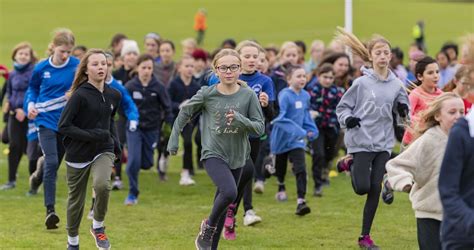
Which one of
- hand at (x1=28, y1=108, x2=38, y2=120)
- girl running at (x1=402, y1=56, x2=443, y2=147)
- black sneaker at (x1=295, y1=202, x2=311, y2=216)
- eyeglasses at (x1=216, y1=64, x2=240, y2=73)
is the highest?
eyeglasses at (x1=216, y1=64, x2=240, y2=73)

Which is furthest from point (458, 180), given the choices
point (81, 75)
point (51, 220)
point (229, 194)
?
point (51, 220)

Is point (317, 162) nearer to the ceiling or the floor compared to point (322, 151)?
nearer to the floor

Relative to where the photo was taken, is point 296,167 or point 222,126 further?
point 296,167

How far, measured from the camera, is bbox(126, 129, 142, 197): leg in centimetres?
1319

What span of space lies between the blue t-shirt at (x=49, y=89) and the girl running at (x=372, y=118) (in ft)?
10.8

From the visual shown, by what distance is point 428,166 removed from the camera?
6.99 meters

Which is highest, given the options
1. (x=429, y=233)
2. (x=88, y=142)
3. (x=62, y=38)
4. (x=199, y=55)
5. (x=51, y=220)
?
(x=62, y=38)

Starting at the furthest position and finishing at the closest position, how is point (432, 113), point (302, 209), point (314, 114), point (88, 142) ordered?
point (314, 114) < point (302, 209) < point (88, 142) < point (432, 113)

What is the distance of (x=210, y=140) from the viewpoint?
9.24m

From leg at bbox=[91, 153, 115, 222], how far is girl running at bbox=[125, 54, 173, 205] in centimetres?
367

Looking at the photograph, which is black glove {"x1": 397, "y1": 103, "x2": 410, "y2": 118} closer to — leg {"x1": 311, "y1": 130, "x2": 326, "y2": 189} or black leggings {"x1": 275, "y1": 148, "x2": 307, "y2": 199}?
black leggings {"x1": 275, "y1": 148, "x2": 307, "y2": 199}

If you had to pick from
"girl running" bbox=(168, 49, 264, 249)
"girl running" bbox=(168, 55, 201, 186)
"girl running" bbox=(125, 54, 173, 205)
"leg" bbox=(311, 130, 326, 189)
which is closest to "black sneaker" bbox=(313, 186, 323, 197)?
"leg" bbox=(311, 130, 326, 189)

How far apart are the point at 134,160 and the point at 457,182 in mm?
7862

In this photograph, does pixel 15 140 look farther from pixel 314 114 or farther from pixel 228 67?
pixel 228 67
